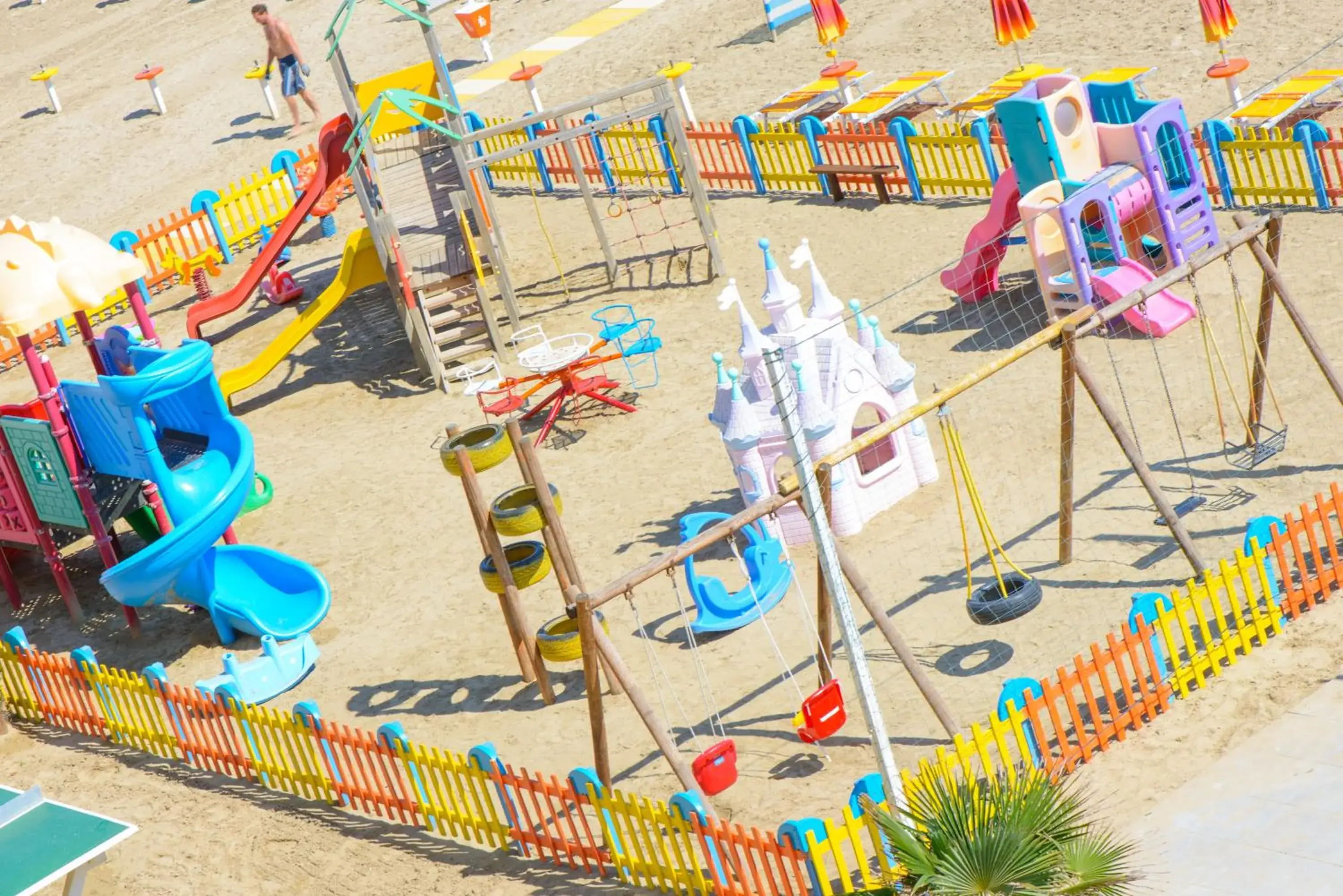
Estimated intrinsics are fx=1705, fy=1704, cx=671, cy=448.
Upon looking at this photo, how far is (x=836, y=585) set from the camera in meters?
9.71

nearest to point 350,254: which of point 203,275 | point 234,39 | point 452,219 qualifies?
point 452,219

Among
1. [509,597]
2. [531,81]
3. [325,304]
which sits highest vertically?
[531,81]

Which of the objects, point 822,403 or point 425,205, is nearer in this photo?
point 822,403

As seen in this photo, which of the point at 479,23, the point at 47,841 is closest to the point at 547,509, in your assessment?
the point at 47,841

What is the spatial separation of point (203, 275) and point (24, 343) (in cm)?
819

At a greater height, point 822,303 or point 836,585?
point 822,303

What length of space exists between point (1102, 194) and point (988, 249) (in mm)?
1740

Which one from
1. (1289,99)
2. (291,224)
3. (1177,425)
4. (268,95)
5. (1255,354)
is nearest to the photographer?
(1255,354)

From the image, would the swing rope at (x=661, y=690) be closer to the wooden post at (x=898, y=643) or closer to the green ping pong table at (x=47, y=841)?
the wooden post at (x=898, y=643)

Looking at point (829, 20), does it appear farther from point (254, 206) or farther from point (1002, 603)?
point (1002, 603)

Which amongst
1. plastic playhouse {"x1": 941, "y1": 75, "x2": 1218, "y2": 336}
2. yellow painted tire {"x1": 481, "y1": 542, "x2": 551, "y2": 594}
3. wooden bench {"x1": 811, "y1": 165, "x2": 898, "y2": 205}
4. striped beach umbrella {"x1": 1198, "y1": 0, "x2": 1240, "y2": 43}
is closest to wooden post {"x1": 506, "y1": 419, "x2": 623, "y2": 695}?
yellow painted tire {"x1": 481, "y1": 542, "x2": 551, "y2": 594}

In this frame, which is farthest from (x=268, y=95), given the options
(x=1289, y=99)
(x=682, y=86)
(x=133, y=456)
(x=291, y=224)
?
(x=1289, y=99)

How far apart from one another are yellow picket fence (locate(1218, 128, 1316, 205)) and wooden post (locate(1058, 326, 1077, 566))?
6.14 metres

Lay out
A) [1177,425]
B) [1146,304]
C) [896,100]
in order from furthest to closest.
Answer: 1. [896,100]
2. [1146,304]
3. [1177,425]
